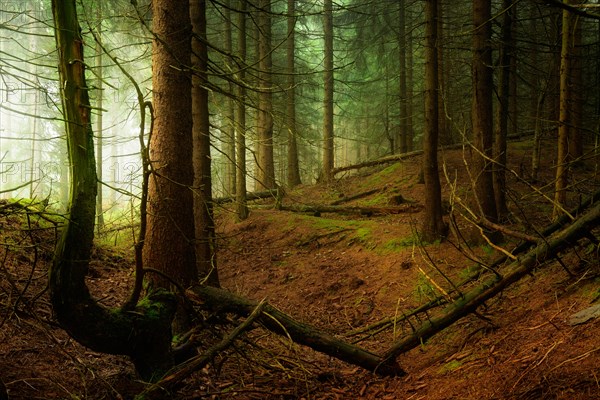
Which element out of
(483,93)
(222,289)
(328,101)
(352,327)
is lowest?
(352,327)

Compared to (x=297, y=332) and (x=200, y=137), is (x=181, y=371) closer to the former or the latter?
(x=297, y=332)

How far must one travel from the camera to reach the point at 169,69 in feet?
15.9

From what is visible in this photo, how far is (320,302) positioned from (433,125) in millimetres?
4596

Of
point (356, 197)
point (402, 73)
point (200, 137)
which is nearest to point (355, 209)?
point (356, 197)

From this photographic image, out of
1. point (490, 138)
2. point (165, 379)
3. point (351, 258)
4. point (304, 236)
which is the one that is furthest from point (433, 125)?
point (165, 379)

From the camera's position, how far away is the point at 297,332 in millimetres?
4621

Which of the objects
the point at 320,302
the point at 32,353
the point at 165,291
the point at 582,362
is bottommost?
the point at 320,302

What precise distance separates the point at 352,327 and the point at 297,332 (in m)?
2.90

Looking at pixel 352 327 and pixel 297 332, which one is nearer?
pixel 297 332

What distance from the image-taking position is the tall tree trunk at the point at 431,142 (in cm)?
903

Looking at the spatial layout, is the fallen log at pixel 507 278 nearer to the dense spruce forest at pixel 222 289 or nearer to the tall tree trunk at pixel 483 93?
the dense spruce forest at pixel 222 289

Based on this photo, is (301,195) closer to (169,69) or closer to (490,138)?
(490,138)

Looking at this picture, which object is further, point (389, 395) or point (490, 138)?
point (490, 138)

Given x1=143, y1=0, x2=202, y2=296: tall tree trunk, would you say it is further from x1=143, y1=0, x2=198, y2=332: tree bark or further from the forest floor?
the forest floor
